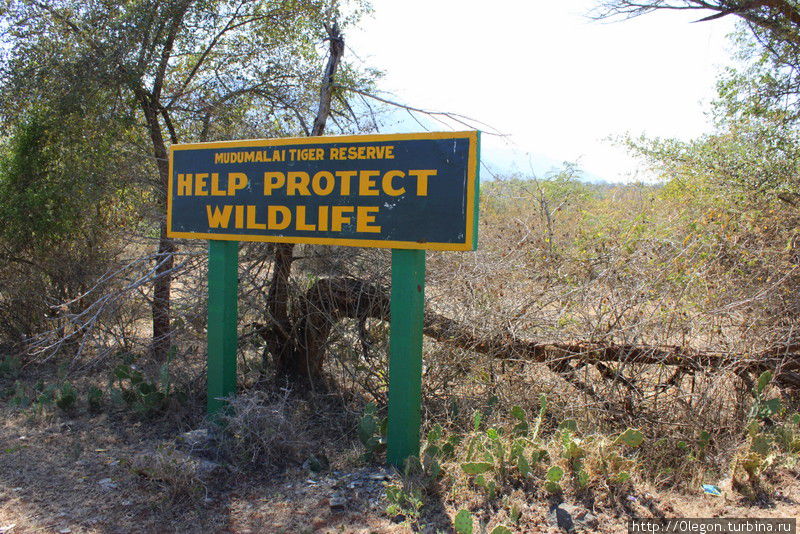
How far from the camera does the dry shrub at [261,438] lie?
4.57 meters

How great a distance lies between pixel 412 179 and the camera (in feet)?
13.8

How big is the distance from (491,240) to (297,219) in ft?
10.6

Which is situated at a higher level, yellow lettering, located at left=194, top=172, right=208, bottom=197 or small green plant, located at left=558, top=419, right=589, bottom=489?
yellow lettering, located at left=194, top=172, right=208, bottom=197

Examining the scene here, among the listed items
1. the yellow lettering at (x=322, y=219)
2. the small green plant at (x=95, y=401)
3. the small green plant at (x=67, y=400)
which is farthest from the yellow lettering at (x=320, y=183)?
the small green plant at (x=67, y=400)

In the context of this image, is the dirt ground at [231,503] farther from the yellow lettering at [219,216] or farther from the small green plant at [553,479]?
the yellow lettering at [219,216]

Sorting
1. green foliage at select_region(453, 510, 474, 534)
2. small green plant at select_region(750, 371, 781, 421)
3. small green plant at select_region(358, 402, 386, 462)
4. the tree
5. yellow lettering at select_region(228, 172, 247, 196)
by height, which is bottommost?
green foliage at select_region(453, 510, 474, 534)

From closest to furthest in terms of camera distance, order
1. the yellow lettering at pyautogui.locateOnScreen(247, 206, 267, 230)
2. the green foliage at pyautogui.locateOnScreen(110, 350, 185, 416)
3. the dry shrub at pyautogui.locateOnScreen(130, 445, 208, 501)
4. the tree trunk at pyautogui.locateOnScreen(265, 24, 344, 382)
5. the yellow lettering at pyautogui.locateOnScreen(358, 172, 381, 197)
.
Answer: the dry shrub at pyautogui.locateOnScreen(130, 445, 208, 501)
the yellow lettering at pyautogui.locateOnScreen(358, 172, 381, 197)
the yellow lettering at pyautogui.locateOnScreen(247, 206, 267, 230)
the green foliage at pyautogui.locateOnScreen(110, 350, 185, 416)
the tree trunk at pyautogui.locateOnScreen(265, 24, 344, 382)

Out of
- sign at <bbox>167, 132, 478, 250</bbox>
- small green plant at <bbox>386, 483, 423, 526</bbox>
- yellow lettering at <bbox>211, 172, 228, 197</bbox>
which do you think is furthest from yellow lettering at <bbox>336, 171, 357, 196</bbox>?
small green plant at <bbox>386, 483, 423, 526</bbox>

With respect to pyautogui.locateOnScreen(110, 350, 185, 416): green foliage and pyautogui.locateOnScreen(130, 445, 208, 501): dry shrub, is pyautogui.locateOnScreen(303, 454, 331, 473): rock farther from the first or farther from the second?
pyautogui.locateOnScreen(110, 350, 185, 416): green foliage

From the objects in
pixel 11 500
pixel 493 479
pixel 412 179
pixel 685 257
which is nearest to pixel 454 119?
pixel 412 179

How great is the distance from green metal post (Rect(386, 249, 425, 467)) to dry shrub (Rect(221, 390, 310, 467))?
866 mm

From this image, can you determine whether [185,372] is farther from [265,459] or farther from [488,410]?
[488,410]

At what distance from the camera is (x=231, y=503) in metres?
4.04

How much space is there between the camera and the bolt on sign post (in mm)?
4109
